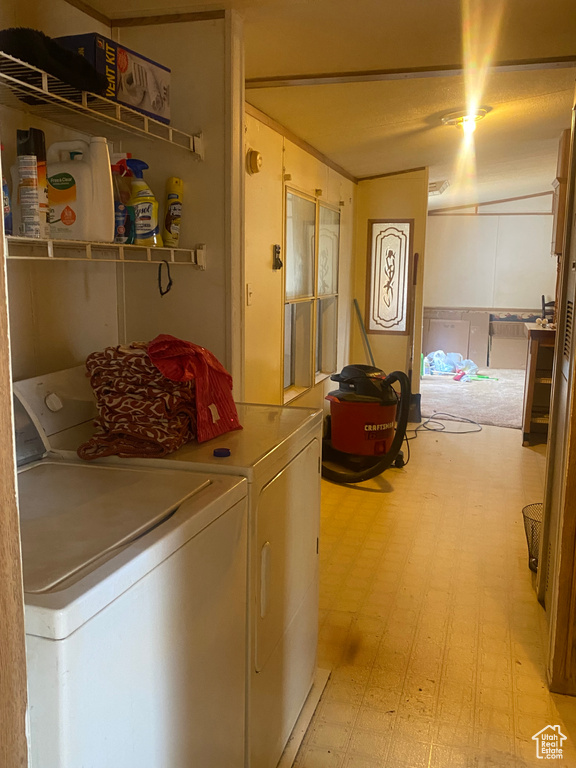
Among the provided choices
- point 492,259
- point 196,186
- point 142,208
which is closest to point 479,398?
point 492,259

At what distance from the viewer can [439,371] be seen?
8688mm

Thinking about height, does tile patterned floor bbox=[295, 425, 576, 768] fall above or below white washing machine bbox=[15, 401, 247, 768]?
below

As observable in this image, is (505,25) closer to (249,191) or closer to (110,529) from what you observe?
(249,191)

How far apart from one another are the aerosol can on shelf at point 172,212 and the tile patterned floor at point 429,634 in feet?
5.27

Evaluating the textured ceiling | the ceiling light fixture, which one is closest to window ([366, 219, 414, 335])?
the textured ceiling

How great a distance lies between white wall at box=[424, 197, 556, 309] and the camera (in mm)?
9094

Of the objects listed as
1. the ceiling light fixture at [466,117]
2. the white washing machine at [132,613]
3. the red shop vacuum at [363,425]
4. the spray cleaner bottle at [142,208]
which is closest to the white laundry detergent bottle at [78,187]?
the spray cleaner bottle at [142,208]

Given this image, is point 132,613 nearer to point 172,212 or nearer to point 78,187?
point 78,187

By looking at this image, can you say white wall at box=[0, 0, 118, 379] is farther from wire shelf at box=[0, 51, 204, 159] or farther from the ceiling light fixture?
the ceiling light fixture

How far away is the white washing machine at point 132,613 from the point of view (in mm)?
905

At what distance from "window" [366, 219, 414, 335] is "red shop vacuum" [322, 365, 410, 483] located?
1.59 metres

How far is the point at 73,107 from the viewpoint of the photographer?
172 cm

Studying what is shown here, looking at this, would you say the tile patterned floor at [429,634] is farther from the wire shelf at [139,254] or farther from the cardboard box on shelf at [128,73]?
the cardboard box on shelf at [128,73]

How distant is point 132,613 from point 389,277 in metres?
5.33
